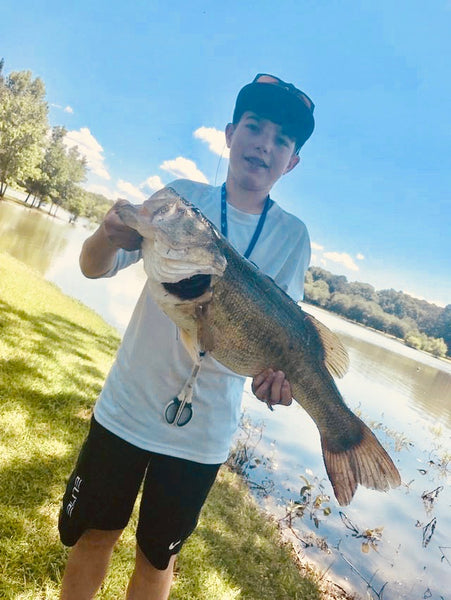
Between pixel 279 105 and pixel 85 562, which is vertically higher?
pixel 279 105

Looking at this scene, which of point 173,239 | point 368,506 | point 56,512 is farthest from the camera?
point 368,506

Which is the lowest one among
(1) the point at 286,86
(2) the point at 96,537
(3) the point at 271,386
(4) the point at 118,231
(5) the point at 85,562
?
(5) the point at 85,562

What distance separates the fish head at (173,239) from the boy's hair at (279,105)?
984 millimetres

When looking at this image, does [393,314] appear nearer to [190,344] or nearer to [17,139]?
[17,139]

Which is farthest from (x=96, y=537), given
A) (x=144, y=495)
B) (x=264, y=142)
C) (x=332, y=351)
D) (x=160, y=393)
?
(x=264, y=142)

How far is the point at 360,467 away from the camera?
76.0 inches

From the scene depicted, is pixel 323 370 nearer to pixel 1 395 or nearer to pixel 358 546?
pixel 1 395

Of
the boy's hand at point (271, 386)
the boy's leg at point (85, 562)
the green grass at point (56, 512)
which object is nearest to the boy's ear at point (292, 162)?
the boy's hand at point (271, 386)

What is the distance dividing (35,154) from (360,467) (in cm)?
4029

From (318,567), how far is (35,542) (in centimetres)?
371

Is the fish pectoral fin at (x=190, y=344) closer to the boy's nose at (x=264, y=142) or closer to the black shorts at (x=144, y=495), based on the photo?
the black shorts at (x=144, y=495)

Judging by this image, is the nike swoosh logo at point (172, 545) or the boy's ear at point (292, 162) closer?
the nike swoosh logo at point (172, 545)

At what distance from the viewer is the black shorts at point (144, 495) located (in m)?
1.71

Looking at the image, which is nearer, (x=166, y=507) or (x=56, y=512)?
(x=166, y=507)
